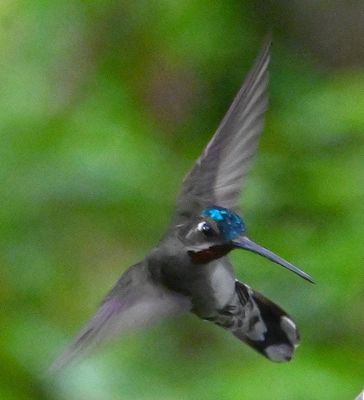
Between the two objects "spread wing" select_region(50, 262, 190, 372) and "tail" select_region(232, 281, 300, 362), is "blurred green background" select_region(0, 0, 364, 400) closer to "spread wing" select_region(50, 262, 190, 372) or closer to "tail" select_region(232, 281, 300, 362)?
"tail" select_region(232, 281, 300, 362)

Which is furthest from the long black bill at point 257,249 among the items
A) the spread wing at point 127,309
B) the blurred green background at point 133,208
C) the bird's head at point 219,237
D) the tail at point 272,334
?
the blurred green background at point 133,208

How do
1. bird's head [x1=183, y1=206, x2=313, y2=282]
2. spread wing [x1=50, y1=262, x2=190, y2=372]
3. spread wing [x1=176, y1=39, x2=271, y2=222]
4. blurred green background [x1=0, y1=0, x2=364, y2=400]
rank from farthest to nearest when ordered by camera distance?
blurred green background [x1=0, y1=0, x2=364, y2=400]
spread wing [x1=176, y1=39, x2=271, y2=222]
bird's head [x1=183, y1=206, x2=313, y2=282]
spread wing [x1=50, y1=262, x2=190, y2=372]

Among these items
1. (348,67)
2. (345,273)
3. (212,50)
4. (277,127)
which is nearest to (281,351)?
(345,273)

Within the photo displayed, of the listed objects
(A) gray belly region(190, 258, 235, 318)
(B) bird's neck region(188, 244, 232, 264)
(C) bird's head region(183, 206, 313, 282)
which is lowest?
(A) gray belly region(190, 258, 235, 318)

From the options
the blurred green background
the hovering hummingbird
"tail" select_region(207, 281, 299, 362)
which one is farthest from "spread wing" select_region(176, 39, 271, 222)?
the blurred green background

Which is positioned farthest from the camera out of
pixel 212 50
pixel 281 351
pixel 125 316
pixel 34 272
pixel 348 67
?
pixel 348 67

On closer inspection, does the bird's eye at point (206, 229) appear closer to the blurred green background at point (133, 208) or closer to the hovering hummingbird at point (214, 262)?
the hovering hummingbird at point (214, 262)

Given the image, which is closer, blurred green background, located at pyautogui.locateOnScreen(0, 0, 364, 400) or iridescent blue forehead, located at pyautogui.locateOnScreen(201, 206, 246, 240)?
iridescent blue forehead, located at pyautogui.locateOnScreen(201, 206, 246, 240)

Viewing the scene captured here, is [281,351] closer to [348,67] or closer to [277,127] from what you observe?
[277,127]

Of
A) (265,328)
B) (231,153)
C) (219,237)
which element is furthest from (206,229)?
(265,328)
